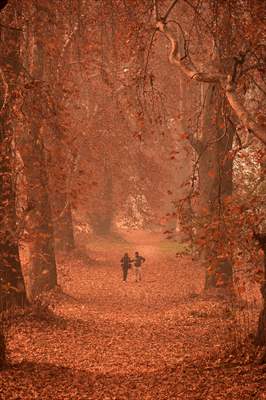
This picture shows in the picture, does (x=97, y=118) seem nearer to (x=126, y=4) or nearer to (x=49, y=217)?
(x=49, y=217)

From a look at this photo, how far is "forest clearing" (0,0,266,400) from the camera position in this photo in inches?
338

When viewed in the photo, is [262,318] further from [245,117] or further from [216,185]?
[216,185]

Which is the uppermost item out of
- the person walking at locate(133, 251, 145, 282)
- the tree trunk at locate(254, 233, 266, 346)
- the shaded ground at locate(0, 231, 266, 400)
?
the tree trunk at locate(254, 233, 266, 346)

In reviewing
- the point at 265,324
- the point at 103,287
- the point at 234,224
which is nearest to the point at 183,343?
the point at 234,224

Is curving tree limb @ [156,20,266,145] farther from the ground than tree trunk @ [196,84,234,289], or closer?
farther from the ground

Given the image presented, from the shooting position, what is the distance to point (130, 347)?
492 inches

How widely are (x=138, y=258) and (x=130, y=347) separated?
1196cm

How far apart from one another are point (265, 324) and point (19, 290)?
6.63 m

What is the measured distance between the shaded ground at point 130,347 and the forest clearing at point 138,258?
1.4 inches

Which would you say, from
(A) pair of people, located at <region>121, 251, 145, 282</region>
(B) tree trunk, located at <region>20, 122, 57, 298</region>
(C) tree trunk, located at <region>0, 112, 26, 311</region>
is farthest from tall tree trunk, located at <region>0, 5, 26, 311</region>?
(A) pair of people, located at <region>121, 251, 145, 282</region>

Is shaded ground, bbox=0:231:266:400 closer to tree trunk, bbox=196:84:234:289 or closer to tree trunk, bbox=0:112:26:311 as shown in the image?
tree trunk, bbox=0:112:26:311

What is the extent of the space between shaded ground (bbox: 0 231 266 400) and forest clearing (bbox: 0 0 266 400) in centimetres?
4

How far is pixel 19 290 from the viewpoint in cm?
1347

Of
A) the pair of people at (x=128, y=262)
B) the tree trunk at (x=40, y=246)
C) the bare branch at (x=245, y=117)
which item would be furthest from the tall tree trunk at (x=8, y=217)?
the pair of people at (x=128, y=262)
